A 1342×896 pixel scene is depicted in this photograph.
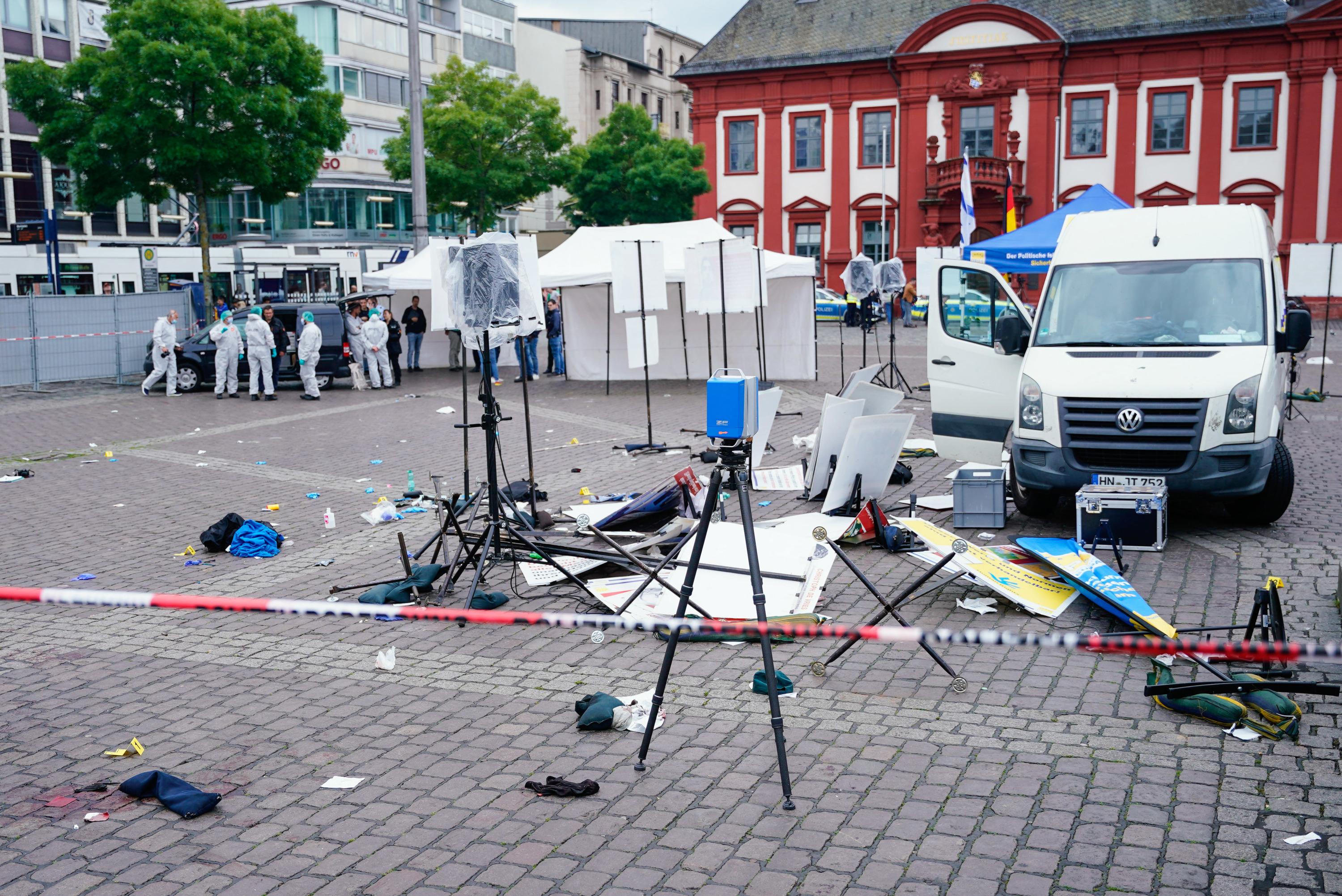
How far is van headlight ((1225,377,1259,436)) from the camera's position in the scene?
30.5ft

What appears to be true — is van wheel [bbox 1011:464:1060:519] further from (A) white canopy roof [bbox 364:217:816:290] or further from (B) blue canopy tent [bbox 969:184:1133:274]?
(A) white canopy roof [bbox 364:217:816:290]

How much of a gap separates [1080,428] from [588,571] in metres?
4.09

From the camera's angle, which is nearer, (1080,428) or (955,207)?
(1080,428)

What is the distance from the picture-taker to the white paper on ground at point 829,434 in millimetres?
10781

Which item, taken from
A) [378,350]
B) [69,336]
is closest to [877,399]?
[378,350]

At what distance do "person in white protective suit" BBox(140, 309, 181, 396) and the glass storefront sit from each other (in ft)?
131

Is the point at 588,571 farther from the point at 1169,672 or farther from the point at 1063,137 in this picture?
the point at 1063,137

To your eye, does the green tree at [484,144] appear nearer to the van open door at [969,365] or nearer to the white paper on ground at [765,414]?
the white paper on ground at [765,414]

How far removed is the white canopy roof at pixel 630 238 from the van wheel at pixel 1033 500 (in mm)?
11049

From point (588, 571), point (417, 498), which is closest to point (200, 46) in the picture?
point (417, 498)

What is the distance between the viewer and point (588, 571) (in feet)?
27.7

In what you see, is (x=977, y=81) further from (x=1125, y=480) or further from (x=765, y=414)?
(x=1125, y=480)

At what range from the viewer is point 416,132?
82.1 ft

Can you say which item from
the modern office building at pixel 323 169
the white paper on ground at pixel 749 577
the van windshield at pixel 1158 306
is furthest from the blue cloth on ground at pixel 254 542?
the modern office building at pixel 323 169
